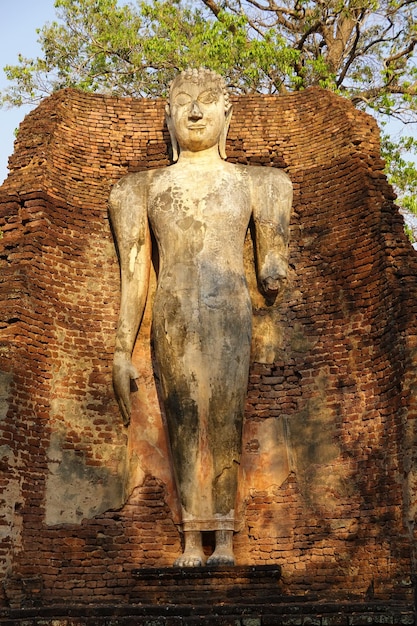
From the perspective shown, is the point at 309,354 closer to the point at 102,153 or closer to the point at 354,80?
the point at 102,153

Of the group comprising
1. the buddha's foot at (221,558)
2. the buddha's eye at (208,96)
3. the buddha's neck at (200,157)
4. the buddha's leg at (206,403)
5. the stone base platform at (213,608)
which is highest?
the buddha's eye at (208,96)

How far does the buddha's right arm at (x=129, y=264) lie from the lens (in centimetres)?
1059

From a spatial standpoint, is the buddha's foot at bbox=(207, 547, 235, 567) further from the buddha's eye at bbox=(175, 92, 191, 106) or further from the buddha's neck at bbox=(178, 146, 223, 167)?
the buddha's eye at bbox=(175, 92, 191, 106)

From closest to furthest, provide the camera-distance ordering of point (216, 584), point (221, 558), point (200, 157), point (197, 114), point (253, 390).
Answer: point (216, 584) < point (221, 558) < point (253, 390) < point (197, 114) < point (200, 157)

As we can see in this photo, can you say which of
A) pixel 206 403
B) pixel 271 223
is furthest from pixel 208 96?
pixel 206 403

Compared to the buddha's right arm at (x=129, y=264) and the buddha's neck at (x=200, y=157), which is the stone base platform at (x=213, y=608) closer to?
the buddha's right arm at (x=129, y=264)

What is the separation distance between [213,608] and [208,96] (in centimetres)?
586

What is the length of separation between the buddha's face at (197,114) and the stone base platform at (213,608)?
4803 millimetres

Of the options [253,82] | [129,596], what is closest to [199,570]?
[129,596]

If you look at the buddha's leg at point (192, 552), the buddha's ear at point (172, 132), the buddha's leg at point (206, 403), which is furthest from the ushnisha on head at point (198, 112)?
the buddha's leg at point (192, 552)

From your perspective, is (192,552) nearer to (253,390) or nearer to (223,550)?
(223,550)

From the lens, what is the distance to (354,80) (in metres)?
19.8

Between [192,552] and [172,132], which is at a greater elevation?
[172,132]

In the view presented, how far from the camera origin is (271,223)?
11.0m
